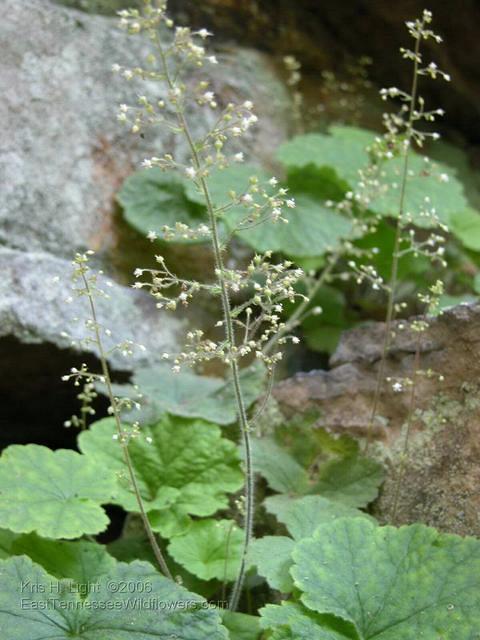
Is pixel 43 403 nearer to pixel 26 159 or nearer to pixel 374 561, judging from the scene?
pixel 26 159

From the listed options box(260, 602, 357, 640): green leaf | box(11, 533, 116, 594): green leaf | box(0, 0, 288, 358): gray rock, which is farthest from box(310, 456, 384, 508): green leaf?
box(0, 0, 288, 358): gray rock

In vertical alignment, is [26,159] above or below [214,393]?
above

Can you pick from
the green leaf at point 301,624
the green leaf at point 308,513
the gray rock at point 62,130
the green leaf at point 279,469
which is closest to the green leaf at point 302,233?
the gray rock at point 62,130

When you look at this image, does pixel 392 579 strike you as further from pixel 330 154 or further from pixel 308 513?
A: pixel 330 154

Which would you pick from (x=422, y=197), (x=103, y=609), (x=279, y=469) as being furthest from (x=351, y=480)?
(x=422, y=197)

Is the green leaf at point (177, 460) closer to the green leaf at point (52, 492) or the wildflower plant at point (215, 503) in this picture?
the wildflower plant at point (215, 503)

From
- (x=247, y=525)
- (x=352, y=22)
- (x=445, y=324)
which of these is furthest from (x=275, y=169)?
(x=247, y=525)
